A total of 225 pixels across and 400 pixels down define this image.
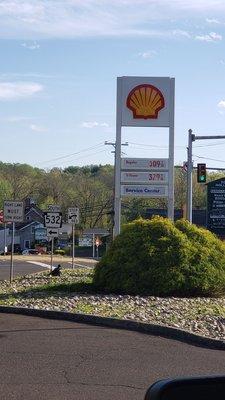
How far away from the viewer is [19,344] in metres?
10.8

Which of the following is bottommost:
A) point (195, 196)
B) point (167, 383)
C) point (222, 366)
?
point (222, 366)

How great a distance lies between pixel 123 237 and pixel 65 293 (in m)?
2.17

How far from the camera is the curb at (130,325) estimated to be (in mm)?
11234

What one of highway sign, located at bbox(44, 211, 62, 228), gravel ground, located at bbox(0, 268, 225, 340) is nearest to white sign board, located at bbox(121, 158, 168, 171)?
gravel ground, located at bbox(0, 268, 225, 340)

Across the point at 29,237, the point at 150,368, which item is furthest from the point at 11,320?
the point at 29,237

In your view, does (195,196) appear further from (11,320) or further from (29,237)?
(11,320)

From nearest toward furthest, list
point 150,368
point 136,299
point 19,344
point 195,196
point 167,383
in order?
point 167,383
point 150,368
point 19,344
point 136,299
point 195,196

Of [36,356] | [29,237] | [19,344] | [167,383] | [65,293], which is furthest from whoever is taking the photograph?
[29,237]

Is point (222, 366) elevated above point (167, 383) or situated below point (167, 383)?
below

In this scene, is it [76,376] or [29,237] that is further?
[29,237]

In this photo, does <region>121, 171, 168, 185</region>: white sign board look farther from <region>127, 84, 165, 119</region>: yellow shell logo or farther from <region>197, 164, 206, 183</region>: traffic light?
<region>197, 164, 206, 183</region>: traffic light

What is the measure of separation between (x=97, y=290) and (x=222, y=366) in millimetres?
9597

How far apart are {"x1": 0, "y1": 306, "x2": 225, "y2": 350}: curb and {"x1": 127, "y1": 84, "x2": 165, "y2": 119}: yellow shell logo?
399 inches

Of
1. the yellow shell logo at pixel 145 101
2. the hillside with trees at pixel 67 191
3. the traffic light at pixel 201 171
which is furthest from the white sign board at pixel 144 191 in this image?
the hillside with trees at pixel 67 191
